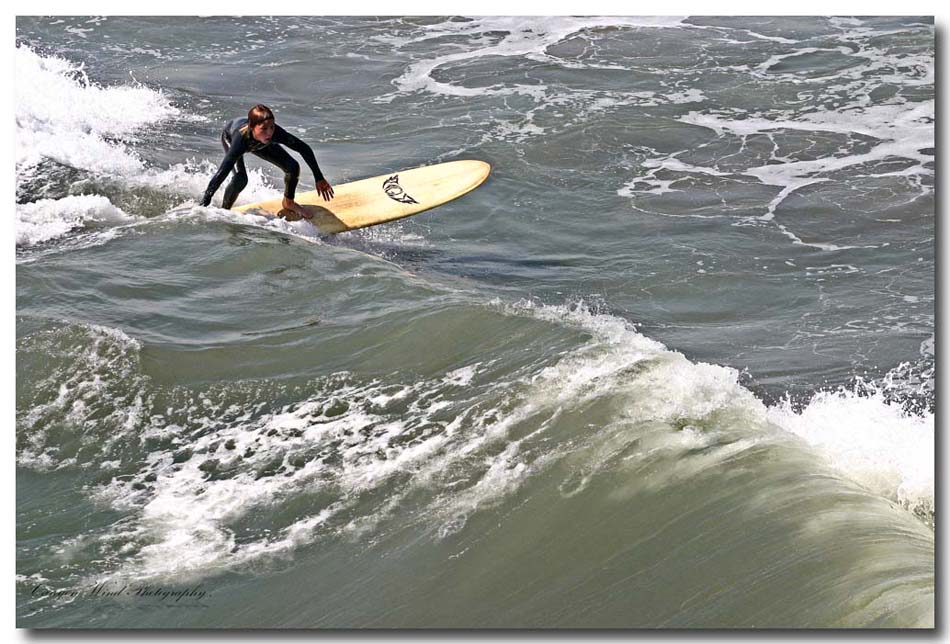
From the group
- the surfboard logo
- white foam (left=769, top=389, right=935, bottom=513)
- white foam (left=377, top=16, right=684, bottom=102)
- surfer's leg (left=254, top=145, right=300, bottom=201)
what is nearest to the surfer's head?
surfer's leg (left=254, top=145, right=300, bottom=201)

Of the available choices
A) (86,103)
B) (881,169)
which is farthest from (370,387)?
(86,103)

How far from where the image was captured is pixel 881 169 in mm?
10758

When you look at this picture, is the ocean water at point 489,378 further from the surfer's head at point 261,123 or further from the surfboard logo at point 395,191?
the surfer's head at point 261,123

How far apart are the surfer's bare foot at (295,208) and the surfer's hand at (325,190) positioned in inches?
8.0

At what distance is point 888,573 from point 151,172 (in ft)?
26.2

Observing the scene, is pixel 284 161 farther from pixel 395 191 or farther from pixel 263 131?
pixel 395 191

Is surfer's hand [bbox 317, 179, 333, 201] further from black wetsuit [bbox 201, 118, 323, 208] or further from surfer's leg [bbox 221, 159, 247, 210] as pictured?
surfer's leg [bbox 221, 159, 247, 210]

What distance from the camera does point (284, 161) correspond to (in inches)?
308

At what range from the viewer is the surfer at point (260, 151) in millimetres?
7293

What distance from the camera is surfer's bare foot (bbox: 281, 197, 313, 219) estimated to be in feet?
26.5

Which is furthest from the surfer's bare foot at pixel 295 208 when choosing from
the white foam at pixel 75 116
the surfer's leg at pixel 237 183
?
the white foam at pixel 75 116

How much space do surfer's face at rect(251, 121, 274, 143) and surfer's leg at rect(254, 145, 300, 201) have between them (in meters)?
0.28

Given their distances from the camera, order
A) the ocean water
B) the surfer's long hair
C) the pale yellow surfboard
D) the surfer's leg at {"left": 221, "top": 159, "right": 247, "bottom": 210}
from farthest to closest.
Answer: the pale yellow surfboard, the surfer's leg at {"left": 221, "top": 159, "right": 247, "bottom": 210}, the surfer's long hair, the ocean water

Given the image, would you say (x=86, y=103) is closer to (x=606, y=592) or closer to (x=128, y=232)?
(x=128, y=232)
